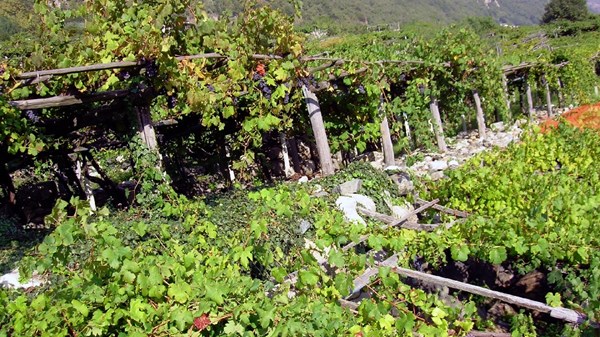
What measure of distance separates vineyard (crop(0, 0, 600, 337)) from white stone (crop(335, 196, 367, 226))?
2 cm

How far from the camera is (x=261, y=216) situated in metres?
3.35

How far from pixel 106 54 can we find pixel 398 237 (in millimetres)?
2918

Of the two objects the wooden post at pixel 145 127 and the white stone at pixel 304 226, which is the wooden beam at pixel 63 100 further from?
the white stone at pixel 304 226

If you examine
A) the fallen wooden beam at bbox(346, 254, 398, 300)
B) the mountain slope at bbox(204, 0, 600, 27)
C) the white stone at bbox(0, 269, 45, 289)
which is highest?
the mountain slope at bbox(204, 0, 600, 27)

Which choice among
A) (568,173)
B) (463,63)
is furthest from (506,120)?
(568,173)

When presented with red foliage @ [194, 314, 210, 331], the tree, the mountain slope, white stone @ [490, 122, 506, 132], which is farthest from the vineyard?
the tree

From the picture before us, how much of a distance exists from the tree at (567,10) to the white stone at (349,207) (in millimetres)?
52899

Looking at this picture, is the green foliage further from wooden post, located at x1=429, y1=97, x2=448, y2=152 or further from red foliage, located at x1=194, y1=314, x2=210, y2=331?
wooden post, located at x1=429, y1=97, x2=448, y2=152

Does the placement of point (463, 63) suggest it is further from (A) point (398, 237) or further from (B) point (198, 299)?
(B) point (198, 299)

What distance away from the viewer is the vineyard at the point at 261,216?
2020mm

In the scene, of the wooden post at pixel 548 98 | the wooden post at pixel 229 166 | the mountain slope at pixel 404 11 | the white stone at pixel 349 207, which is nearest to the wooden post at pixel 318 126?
the white stone at pixel 349 207

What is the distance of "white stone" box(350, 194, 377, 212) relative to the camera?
186 inches

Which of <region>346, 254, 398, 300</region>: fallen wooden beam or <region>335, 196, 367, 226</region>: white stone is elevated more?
<region>335, 196, 367, 226</region>: white stone

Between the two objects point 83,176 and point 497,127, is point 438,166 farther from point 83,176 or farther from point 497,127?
point 83,176
